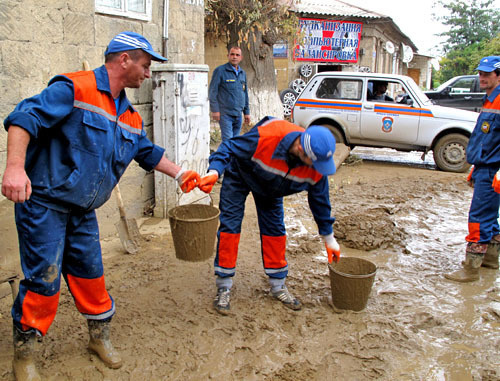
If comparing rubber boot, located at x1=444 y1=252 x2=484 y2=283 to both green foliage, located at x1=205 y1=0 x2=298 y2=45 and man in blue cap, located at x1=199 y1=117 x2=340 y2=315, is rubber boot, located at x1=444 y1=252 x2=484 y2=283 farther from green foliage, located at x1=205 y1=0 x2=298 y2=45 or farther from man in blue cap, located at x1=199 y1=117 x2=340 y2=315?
green foliage, located at x1=205 y1=0 x2=298 y2=45

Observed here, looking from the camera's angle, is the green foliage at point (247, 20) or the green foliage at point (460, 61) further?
the green foliage at point (460, 61)

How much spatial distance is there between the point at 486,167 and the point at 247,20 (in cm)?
741

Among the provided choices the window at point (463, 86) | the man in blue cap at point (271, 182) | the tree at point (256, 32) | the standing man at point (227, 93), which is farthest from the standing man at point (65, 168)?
the window at point (463, 86)

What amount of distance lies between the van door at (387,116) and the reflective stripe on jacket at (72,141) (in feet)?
24.5

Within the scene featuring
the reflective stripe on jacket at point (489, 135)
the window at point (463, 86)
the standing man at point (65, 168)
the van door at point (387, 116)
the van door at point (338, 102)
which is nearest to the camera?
the standing man at point (65, 168)

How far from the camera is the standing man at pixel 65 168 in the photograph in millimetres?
2340

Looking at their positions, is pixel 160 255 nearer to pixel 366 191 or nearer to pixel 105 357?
pixel 105 357

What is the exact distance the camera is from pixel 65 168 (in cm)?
245

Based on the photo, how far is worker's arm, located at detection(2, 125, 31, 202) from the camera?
217cm

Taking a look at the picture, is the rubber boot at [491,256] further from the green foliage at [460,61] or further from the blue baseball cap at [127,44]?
the green foliage at [460,61]

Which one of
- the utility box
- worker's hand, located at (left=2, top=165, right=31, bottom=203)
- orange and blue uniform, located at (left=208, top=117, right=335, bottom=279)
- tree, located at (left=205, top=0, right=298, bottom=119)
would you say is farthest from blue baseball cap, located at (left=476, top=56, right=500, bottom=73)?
tree, located at (left=205, top=0, right=298, bottom=119)

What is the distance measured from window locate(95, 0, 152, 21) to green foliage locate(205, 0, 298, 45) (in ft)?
A: 16.5

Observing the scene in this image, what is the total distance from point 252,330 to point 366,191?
183 inches

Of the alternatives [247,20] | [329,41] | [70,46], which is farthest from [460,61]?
[70,46]
